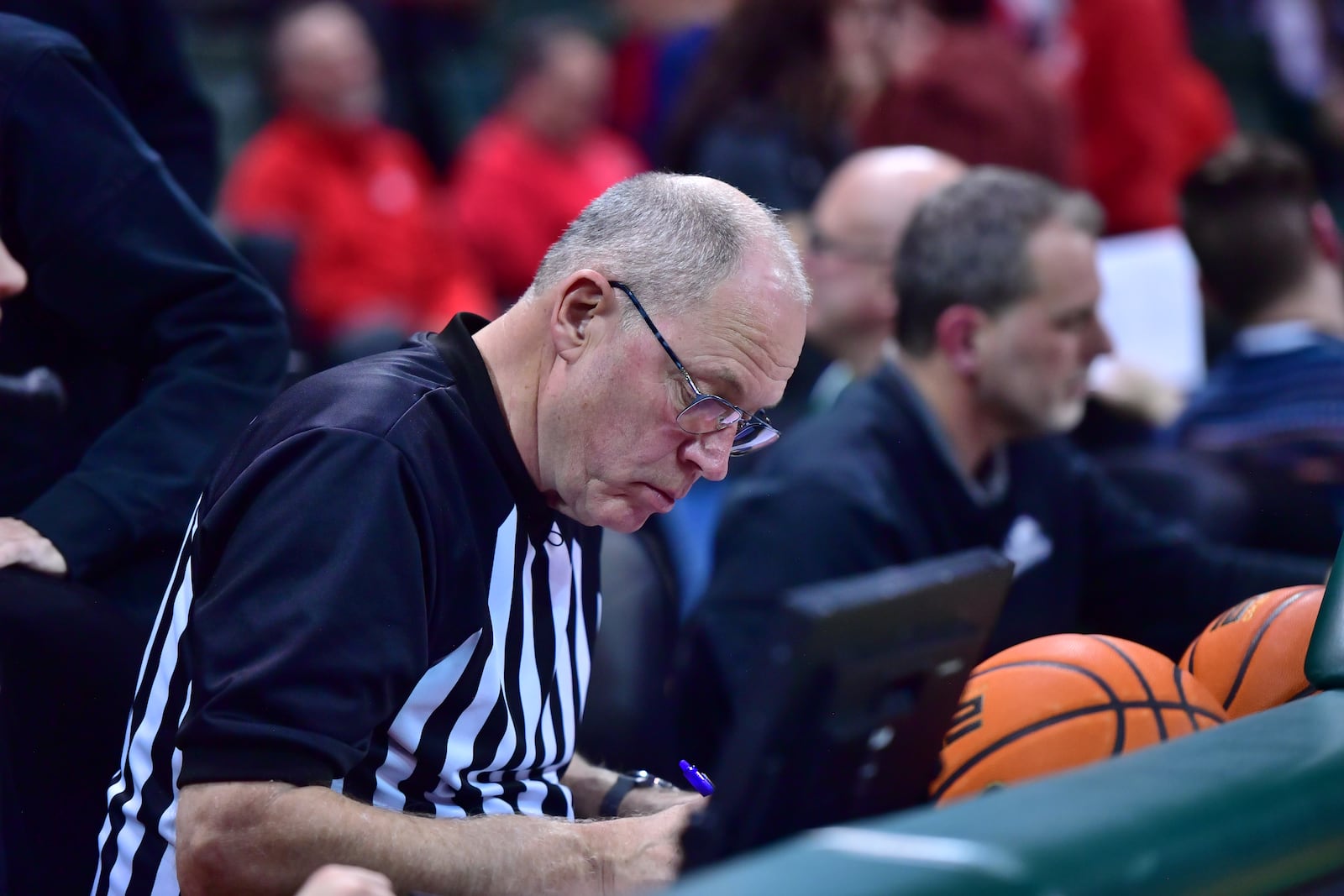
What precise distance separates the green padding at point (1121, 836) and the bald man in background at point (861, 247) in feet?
8.19

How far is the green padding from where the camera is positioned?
40.5 inches

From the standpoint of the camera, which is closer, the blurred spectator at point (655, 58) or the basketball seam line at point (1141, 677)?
the basketball seam line at point (1141, 677)

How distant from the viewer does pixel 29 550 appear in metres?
1.83

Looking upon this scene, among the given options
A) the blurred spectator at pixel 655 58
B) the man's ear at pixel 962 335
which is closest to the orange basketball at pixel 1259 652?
the man's ear at pixel 962 335

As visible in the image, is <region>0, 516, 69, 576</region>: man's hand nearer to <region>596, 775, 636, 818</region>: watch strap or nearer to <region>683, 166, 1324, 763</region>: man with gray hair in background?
<region>596, 775, 636, 818</region>: watch strap

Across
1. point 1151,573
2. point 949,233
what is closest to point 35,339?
point 949,233

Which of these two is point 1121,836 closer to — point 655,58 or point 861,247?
point 861,247

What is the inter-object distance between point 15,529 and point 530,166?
13.7 feet

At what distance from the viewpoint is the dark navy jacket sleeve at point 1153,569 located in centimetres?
277

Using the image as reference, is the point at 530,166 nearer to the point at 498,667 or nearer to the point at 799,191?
the point at 799,191

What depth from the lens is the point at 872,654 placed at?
1.21 meters

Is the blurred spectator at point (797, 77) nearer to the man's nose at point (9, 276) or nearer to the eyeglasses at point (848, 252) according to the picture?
the eyeglasses at point (848, 252)

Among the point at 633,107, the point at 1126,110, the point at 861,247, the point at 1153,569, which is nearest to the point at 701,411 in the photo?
the point at 1153,569

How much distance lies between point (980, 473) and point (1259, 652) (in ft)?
4.25
